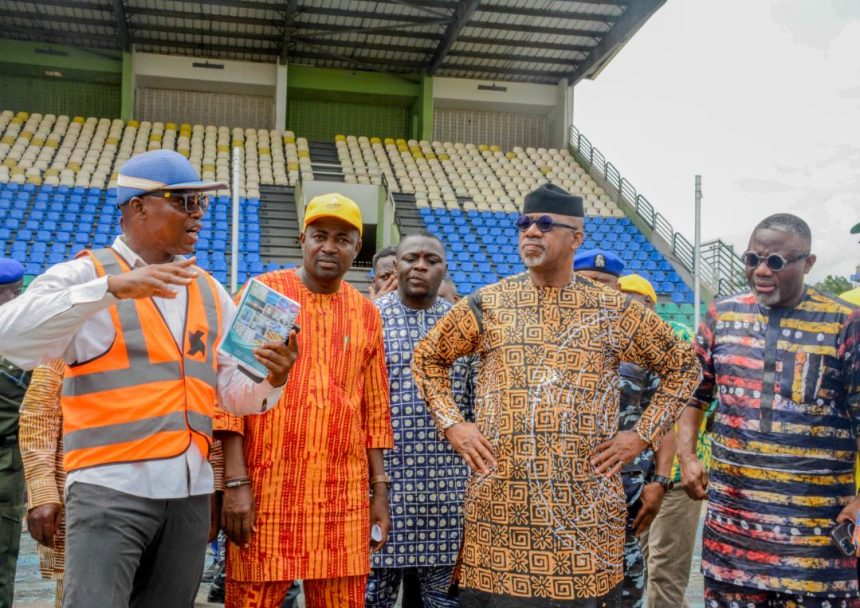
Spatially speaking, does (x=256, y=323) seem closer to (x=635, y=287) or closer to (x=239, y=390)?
(x=239, y=390)

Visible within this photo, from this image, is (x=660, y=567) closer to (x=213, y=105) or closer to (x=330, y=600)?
(x=330, y=600)

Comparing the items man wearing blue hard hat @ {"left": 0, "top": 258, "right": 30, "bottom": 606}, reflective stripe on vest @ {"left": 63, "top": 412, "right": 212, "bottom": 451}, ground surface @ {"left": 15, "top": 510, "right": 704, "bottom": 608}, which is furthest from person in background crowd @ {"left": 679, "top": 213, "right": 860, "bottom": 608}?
man wearing blue hard hat @ {"left": 0, "top": 258, "right": 30, "bottom": 606}

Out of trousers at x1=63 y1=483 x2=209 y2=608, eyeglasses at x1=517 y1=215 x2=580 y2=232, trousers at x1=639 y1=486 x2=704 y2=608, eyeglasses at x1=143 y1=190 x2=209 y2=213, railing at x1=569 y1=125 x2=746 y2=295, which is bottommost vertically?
trousers at x1=639 y1=486 x2=704 y2=608

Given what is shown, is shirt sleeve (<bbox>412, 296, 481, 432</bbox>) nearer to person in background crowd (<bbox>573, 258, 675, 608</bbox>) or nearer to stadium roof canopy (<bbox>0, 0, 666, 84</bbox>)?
person in background crowd (<bbox>573, 258, 675, 608</bbox>)

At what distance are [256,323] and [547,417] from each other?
0.98 metres

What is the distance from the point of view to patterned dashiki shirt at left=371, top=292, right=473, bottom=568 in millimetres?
3383

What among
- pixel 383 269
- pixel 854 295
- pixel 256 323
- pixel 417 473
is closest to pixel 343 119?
pixel 383 269

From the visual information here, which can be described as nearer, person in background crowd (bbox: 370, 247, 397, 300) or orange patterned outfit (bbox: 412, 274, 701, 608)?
orange patterned outfit (bbox: 412, 274, 701, 608)

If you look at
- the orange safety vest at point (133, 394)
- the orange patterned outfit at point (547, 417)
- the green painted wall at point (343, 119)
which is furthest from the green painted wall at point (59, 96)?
the orange safety vest at point (133, 394)

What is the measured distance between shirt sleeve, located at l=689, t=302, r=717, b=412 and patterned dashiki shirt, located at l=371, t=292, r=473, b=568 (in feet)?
3.04

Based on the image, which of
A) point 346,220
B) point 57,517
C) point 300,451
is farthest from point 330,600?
point 346,220

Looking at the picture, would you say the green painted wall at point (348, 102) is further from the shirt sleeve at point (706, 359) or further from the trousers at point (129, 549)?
the trousers at point (129, 549)

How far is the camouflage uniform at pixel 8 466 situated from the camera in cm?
385

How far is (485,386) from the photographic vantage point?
2898mm
